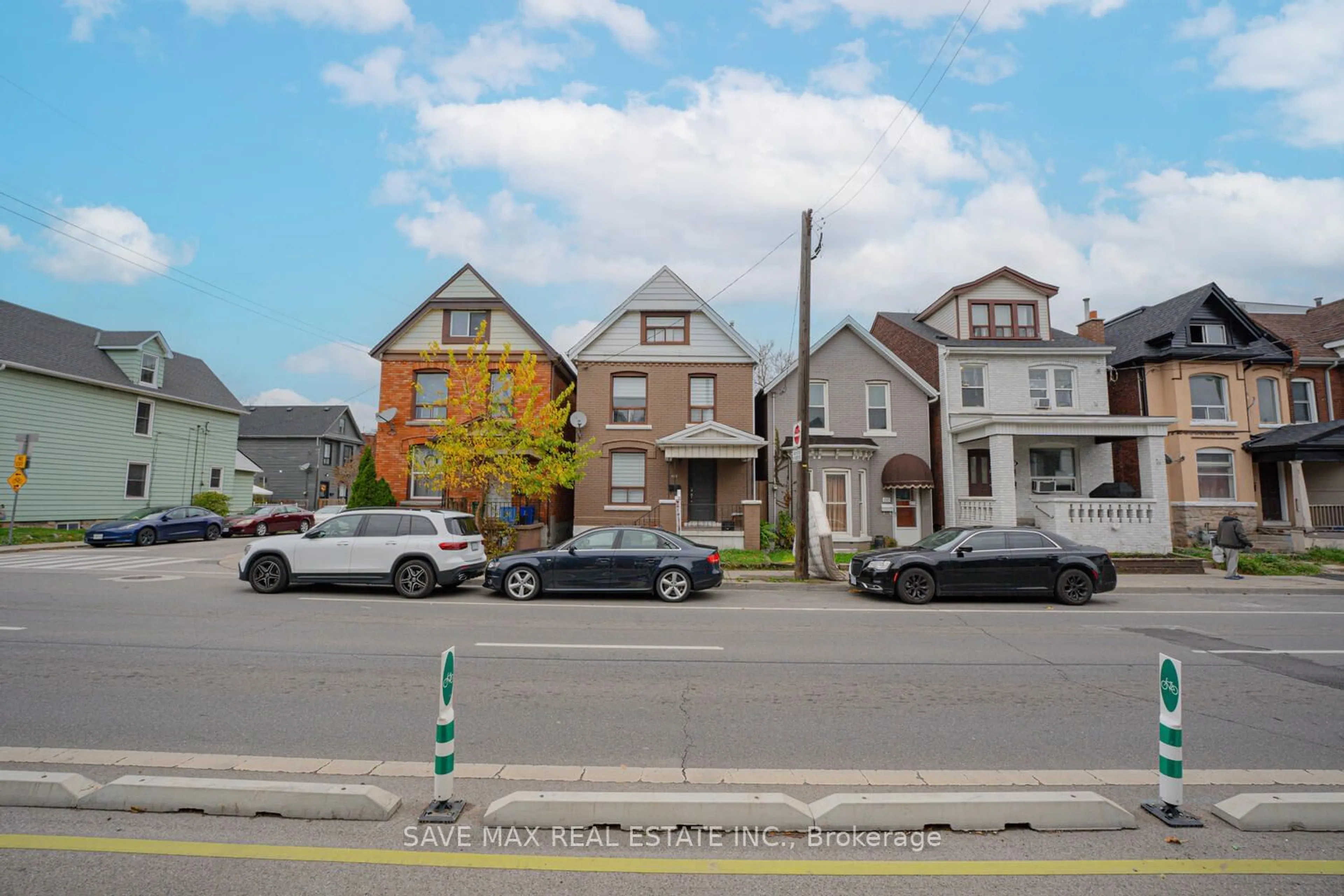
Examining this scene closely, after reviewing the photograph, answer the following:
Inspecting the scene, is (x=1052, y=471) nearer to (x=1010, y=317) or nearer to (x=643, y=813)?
(x=1010, y=317)

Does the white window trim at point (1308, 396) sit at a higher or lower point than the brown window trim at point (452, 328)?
lower

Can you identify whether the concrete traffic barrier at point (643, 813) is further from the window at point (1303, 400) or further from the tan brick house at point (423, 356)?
the window at point (1303, 400)

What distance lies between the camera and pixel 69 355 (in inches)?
1075

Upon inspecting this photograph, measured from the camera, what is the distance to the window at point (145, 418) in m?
29.5

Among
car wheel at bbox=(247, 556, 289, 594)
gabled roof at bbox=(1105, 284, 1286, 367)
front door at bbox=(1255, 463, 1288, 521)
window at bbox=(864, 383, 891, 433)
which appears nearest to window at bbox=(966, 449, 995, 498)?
window at bbox=(864, 383, 891, 433)

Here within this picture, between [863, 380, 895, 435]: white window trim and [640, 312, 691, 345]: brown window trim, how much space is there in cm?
686

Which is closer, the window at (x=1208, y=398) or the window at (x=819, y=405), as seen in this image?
the window at (x=819, y=405)

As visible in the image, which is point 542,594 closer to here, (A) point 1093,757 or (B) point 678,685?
(B) point 678,685

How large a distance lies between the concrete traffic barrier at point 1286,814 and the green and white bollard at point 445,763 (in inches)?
179

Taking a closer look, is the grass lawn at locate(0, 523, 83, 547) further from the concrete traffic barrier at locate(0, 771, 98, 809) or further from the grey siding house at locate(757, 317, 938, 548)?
the grey siding house at locate(757, 317, 938, 548)

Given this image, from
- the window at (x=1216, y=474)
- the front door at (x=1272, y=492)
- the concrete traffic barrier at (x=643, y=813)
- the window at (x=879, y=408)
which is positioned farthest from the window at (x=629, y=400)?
the front door at (x=1272, y=492)

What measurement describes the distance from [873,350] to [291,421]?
45.6 metres

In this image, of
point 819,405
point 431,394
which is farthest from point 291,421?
point 819,405

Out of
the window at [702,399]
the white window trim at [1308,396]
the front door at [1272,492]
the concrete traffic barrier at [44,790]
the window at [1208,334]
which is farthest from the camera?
the white window trim at [1308,396]
